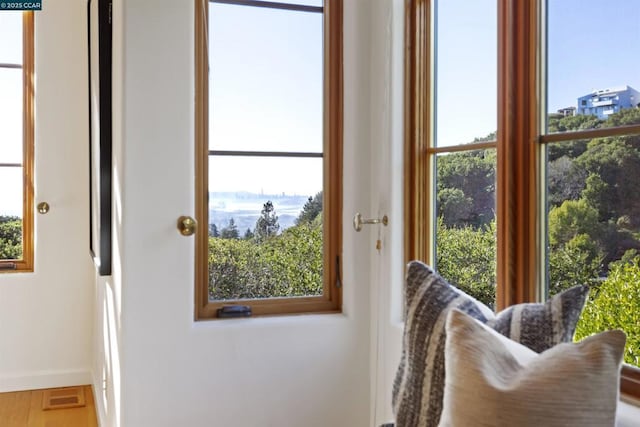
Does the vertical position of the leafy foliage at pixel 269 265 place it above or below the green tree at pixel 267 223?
below

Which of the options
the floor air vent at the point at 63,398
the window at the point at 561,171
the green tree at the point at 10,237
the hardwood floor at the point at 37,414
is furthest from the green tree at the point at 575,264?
the green tree at the point at 10,237

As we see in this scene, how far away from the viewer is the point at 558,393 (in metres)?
1.02

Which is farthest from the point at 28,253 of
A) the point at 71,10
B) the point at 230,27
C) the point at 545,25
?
the point at 545,25

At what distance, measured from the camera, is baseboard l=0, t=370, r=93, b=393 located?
3.63 m

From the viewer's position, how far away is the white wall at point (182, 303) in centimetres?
220

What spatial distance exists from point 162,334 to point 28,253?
1856mm

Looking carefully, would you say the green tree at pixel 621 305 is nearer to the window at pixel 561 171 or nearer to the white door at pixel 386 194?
the window at pixel 561 171

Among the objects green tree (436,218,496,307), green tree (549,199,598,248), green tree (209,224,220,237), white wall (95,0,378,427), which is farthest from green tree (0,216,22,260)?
green tree (549,199,598,248)

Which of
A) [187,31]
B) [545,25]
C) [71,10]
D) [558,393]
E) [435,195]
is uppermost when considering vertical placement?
[71,10]

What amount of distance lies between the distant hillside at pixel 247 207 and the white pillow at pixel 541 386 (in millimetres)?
1436

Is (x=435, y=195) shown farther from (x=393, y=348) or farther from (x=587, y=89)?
(x=587, y=89)

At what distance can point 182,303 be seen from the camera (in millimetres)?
2270

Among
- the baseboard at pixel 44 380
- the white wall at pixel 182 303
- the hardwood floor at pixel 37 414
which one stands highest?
the white wall at pixel 182 303

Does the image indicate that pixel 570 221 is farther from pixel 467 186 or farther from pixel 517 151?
pixel 467 186
